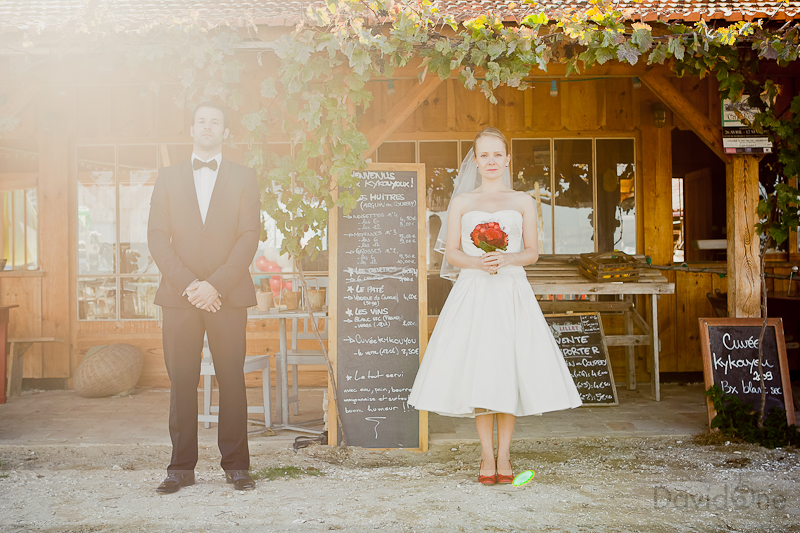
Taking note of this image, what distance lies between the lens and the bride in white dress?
3590 millimetres

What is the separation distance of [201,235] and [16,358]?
4104 millimetres

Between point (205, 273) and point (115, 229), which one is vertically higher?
point (115, 229)

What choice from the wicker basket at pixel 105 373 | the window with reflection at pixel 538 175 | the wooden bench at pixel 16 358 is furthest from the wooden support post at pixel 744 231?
the wooden bench at pixel 16 358

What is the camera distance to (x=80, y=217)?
692 cm

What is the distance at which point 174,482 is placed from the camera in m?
3.64

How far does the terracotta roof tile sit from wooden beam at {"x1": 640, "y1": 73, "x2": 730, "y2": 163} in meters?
0.55

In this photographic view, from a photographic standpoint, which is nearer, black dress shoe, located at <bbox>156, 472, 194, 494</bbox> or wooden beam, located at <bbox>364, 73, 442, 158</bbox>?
black dress shoe, located at <bbox>156, 472, 194, 494</bbox>

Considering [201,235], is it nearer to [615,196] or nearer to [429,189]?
[429,189]

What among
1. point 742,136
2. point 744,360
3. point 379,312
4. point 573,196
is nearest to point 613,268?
point 573,196

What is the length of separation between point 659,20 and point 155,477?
436cm

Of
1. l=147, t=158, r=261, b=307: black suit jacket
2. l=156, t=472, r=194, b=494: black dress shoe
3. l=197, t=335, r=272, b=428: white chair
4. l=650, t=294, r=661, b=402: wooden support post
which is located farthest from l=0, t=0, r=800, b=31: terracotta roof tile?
l=156, t=472, r=194, b=494: black dress shoe

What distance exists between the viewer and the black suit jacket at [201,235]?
3611mm

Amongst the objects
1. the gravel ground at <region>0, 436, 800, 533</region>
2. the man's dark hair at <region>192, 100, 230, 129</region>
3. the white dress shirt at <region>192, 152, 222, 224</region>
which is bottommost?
the gravel ground at <region>0, 436, 800, 533</region>

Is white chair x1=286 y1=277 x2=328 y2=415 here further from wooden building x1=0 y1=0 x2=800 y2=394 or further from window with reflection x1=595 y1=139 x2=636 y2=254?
window with reflection x1=595 y1=139 x2=636 y2=254
